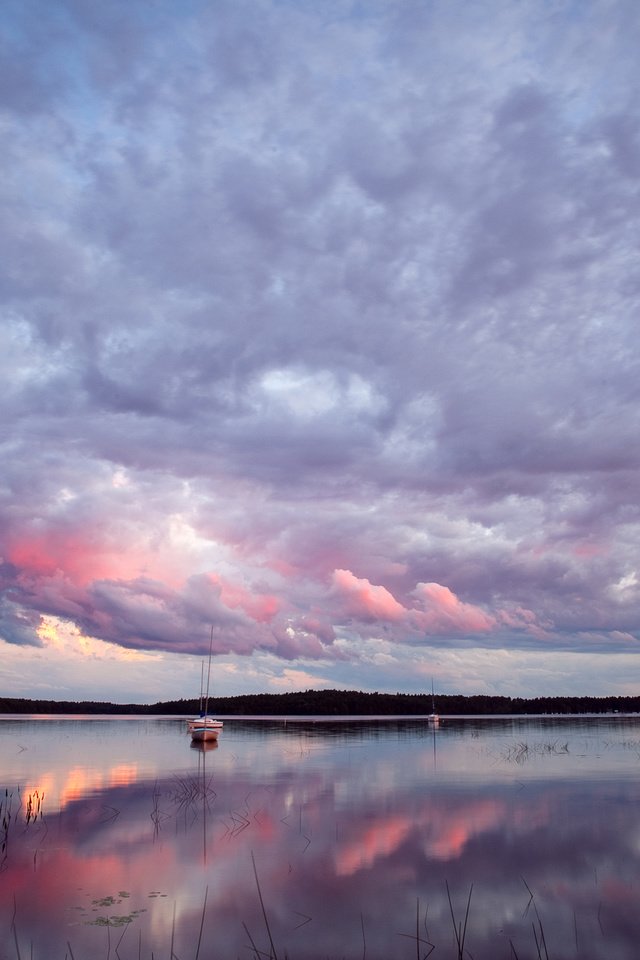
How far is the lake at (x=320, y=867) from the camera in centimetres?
1739

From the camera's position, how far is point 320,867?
81.3 ft

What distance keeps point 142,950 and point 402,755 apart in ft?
198

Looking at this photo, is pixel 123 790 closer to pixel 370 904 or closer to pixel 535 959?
pixel 370 904

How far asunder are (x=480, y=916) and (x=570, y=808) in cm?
2092

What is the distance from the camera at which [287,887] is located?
22.1m

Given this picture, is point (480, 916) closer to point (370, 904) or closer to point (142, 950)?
point (370, 904)

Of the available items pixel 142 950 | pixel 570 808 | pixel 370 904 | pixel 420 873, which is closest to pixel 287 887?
pixel 370 904

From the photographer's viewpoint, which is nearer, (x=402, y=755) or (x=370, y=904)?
(x=370, y=904)

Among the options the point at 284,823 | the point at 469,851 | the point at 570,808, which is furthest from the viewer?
the point at 570,808

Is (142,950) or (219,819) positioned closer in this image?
(142,950)

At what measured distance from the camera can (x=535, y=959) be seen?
16250 millimetres

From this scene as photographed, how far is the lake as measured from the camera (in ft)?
57.1

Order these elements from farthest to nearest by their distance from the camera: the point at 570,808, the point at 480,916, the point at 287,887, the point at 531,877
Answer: the point at 570,808
the point at 531,877
the point at 287,887
the point at 480,916

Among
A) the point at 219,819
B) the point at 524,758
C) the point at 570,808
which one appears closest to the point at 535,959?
the point at 219,819
